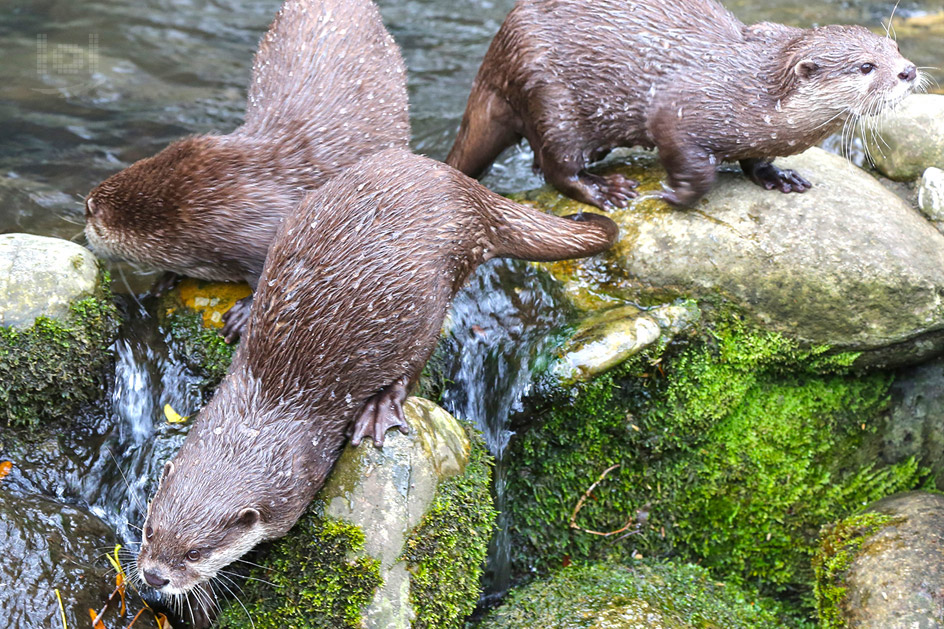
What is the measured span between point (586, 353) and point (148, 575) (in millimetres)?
1527

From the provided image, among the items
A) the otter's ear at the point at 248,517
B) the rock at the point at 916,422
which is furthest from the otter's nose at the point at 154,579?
the rock at the point at 916,422

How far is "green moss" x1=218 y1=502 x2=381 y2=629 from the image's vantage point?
2445mm

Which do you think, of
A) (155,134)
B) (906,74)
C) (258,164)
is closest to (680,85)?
(906,74)

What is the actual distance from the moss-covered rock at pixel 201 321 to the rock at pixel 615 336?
1211mm

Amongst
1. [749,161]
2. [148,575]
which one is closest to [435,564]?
[148,575]

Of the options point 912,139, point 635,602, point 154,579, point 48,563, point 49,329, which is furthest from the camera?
point 912,139

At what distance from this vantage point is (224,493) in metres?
2.46

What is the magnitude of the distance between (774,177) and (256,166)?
6.38 feet

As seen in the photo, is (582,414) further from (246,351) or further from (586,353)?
(246,351)

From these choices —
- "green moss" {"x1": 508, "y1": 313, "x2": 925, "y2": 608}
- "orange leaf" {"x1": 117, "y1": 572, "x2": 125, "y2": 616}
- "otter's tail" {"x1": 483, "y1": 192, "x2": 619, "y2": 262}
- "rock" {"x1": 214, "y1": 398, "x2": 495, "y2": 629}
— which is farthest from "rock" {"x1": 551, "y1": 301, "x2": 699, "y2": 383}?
"orange leaf" {"x1": 117, "y1": 572, "x2": 125, "y2": 616}

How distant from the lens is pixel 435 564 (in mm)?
2561

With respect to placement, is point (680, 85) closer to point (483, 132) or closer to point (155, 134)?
point (483, 132)

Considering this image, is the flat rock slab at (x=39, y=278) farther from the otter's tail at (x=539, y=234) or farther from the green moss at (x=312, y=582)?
the otter's tail at (x=539, y=234)

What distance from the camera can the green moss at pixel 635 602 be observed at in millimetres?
2713
